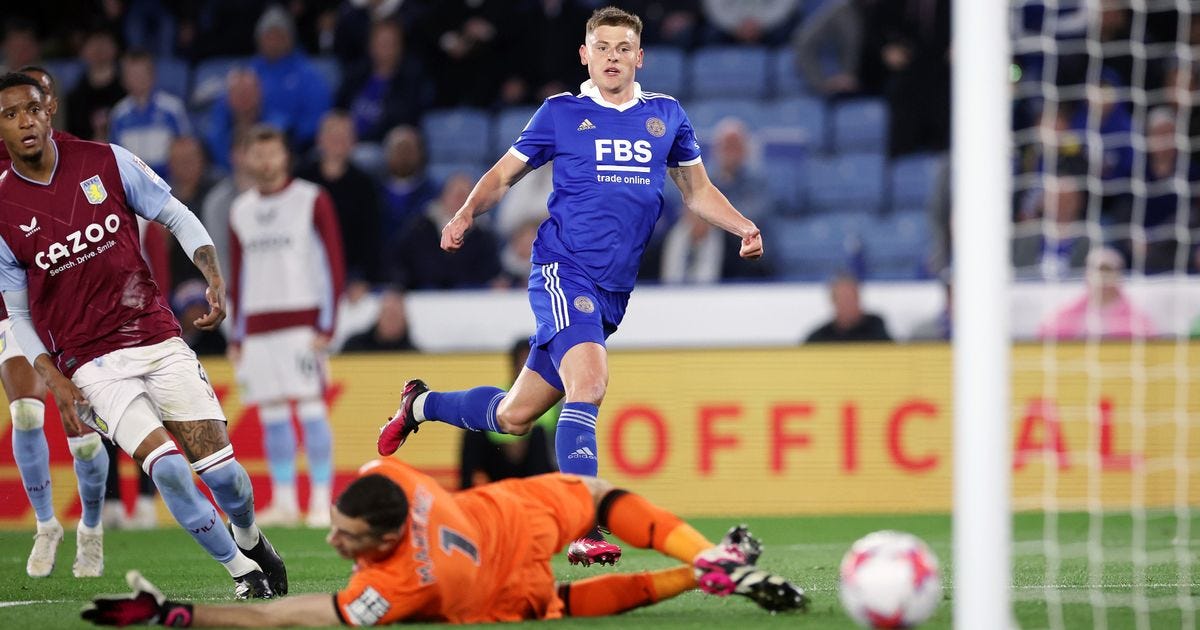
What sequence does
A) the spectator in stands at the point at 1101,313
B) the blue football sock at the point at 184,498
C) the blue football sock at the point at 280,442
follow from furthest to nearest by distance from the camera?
the blue football sock at the point at 280,442, the spectator in stands at the point at 1101,313, the blue football sock at the point at 184,498

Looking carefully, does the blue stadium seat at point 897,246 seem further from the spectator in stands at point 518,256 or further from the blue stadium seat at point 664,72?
the spectator in stands at point 518,256

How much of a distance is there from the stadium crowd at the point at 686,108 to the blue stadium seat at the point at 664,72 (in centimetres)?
3

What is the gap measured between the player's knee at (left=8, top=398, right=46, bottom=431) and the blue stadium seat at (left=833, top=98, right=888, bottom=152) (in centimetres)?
802

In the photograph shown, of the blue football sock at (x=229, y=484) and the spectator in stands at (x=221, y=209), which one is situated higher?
the spectator in stands at (x=221, y=209)

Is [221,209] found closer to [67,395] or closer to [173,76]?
[173,76]

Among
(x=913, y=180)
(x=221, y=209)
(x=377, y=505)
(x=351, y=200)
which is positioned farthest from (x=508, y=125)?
(x=377, y=505)

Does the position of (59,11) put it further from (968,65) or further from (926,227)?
(968,65)

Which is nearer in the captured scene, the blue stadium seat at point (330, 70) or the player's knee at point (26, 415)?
the player's knee at point (26, 415)

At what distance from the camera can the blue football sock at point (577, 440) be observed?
20.4ft

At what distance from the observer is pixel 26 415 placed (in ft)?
24.8

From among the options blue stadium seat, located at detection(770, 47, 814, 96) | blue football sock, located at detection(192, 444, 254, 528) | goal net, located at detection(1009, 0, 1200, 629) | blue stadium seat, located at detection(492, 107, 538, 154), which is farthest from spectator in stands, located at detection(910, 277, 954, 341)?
blue football sock, located at detection(192, 444, 254, 528)

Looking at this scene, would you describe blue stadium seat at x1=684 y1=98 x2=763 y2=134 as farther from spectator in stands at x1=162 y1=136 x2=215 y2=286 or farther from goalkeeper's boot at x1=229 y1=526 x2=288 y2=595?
goalkeeper's boot at x1=229 y1=526 x2=288 y2=595

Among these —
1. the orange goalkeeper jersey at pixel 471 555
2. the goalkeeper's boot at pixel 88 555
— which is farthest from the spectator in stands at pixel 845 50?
the orange goalkeeper jersey at pixel 471 555

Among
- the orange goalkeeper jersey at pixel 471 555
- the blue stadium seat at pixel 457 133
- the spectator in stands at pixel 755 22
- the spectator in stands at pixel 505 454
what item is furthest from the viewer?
the spectator in stands at pixel 755 22
